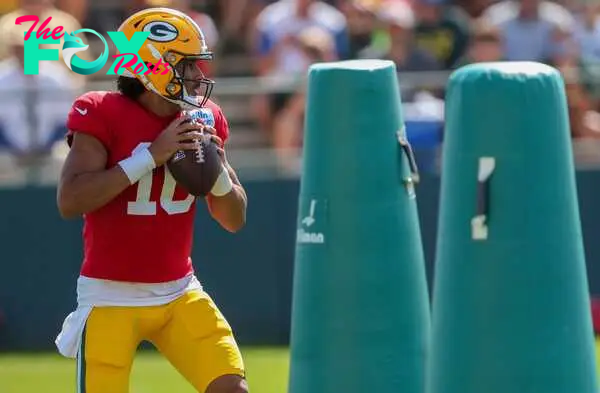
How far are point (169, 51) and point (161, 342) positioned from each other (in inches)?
44.2

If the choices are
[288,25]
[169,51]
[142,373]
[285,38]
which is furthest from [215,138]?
[288,25]

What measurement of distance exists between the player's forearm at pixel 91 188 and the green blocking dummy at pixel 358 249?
1497 millimetres

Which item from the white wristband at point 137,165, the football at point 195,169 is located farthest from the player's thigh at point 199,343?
the white wristband at point 137,165

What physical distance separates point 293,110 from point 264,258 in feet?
3.51

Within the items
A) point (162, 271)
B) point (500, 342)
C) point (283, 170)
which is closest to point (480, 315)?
point (500, 342)

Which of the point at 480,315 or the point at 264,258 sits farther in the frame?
the point at 264,258

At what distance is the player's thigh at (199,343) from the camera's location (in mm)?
A: 5605

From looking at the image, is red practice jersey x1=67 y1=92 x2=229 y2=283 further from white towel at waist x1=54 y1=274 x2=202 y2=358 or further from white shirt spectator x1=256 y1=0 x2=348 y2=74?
white shirt spectator x1=256 y1=0 x2=348 y2=74

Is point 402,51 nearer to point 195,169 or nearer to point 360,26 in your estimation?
point 360,26

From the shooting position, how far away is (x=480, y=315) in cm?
536

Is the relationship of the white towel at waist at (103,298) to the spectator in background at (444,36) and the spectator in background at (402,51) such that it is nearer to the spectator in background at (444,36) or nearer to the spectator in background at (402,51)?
the spectator in background at (402,51)

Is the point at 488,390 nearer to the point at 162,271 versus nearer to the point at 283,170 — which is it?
the point at 162,271

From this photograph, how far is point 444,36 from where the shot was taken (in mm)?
11773

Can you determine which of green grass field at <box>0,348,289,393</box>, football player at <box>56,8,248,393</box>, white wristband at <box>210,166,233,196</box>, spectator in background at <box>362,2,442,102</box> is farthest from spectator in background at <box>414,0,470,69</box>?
football player at <box>56,8,248,393</box>
